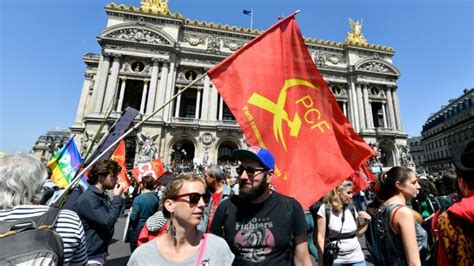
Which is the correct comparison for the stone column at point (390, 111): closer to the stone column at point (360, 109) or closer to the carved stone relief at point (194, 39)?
the stone column at point (360, 109)

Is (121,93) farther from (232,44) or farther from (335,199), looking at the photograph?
(335,199)

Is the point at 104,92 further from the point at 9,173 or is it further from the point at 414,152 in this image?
the point at 414,152

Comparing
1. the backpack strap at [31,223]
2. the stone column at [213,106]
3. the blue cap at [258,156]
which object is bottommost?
the backpack strap at [31,223]

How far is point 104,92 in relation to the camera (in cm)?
2427

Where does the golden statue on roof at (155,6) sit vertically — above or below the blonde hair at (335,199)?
above

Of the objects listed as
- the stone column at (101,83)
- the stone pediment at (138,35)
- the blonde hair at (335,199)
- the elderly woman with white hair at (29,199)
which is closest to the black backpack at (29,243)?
the elderly woman with white hair at (29,199)

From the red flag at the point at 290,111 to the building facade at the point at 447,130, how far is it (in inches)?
1862

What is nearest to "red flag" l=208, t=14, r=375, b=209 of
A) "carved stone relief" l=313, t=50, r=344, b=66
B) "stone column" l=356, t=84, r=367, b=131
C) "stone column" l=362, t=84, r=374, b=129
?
"stone column" l=356, t=84, r=367, b=131

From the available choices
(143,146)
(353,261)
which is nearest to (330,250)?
(353,261)

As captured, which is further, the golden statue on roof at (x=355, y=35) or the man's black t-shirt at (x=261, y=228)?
the golden statue on roof at (x=355, y=35)

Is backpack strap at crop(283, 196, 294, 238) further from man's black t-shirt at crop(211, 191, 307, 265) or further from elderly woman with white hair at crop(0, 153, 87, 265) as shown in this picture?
elderly woman with white hair at crop(0, 153, 87, 265)

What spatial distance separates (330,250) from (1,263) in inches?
118

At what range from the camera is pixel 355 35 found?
3647cm

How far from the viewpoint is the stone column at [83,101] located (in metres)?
27.5
